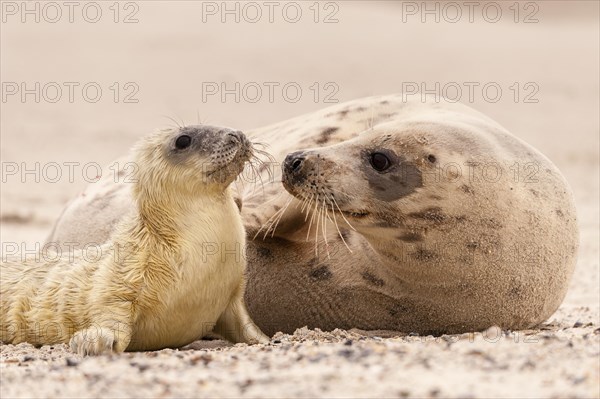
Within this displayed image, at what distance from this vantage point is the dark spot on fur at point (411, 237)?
473cm

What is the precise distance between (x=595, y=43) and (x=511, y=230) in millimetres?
24608

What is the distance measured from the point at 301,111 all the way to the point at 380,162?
16.9 meters

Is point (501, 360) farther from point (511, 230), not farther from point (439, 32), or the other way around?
point (439, 32)

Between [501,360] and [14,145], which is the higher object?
[501,360]

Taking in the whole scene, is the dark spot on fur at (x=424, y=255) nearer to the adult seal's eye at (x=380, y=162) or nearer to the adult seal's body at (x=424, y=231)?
the adult seal's body at (x=424, y=231)

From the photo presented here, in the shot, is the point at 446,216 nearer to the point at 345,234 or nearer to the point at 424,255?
the point at 424,255

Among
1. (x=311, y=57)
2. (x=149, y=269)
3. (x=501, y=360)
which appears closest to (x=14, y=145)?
(x=311, y=57)

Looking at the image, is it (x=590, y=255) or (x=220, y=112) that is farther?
(x=220, y=112)

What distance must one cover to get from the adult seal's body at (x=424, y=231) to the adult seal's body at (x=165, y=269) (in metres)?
0.35

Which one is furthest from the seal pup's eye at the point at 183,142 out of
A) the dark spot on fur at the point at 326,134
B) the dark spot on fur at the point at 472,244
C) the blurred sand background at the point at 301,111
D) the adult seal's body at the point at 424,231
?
the dark spot on fur at the point at 472,244

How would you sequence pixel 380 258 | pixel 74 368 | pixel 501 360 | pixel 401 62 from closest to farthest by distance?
pixel 501 360, pixel 74 368, pixel 380 258, pixel 401 62

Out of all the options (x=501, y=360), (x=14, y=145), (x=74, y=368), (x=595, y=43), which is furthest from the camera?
(x=595, y=43)

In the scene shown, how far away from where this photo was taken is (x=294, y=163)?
482 centimetres

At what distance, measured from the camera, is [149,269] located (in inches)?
183
